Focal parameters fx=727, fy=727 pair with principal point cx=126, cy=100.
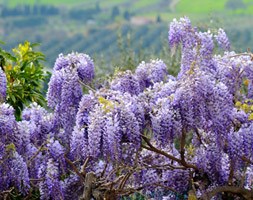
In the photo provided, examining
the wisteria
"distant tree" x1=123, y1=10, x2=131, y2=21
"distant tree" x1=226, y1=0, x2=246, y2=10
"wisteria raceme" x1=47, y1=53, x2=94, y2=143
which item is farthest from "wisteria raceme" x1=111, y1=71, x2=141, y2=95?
"distant tree" x1=123, y1=10, x2=131, y2=21

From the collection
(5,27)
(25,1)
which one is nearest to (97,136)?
(5,27)

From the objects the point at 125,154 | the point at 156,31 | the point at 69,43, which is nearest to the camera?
the point at 125,154

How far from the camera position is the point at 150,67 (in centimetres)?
670

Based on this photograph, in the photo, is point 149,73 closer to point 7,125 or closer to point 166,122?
point 166,122

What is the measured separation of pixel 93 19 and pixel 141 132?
10580 cm

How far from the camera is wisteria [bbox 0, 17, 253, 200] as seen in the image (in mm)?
5648

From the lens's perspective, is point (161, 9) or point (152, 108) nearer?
point (152, 108)

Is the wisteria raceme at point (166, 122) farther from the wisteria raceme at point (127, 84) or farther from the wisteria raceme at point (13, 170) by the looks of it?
the wisteria raceme at point (13, 170)

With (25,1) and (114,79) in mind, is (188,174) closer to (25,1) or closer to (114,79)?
(114,79)

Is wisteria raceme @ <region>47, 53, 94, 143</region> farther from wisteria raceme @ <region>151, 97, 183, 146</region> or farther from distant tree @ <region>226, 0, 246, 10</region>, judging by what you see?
distant tree @ <region>226, 0, 246, 10</region>

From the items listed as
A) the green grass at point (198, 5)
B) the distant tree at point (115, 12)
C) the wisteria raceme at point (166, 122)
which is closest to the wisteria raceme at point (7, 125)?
the wisteria raceme at point (166, 122)

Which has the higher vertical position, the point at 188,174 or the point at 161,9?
the point at 188,174

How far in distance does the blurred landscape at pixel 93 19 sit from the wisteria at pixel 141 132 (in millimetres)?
64368

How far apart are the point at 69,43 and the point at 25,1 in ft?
124
